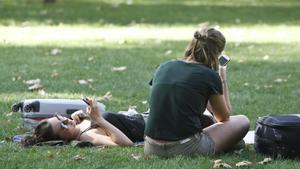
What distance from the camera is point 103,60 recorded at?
1211cm

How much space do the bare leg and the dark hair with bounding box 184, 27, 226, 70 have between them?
1.60 ft

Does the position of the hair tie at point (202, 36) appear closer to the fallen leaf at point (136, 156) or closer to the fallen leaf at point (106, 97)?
the fallen leaf at point (136, 156)

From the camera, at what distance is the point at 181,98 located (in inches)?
245

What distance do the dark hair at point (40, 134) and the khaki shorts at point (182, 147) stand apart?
3.12 ft

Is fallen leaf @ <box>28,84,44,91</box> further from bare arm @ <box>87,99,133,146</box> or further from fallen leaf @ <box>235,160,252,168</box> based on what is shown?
fallen leaf @ <box>235,160,252,168</box>

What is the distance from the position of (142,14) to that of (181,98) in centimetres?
1265

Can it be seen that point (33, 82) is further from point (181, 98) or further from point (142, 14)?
point (142, 14)

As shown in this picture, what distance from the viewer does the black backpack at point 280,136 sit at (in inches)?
246

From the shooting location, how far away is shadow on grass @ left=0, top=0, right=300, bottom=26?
17.5 meters

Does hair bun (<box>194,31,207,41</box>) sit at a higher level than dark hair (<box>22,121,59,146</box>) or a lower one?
higher

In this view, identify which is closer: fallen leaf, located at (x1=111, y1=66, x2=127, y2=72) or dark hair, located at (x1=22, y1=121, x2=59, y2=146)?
dark hair, located at (x1=22, y1=121, x2=59, y2=146)

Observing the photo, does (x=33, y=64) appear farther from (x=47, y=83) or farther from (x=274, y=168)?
(x=274, y=168)

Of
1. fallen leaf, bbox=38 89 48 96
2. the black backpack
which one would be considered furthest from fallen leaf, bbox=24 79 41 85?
the black backpack

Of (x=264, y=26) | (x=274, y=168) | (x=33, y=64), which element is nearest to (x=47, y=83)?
(x=33, y=64)
